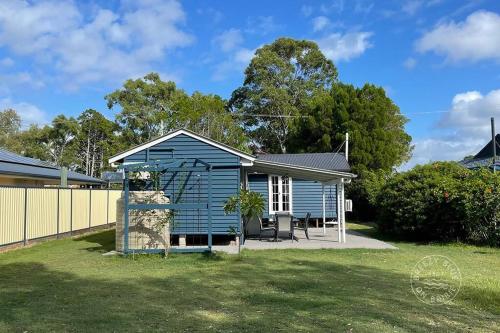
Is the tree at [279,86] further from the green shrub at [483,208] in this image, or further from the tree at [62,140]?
the green shrub at [483,208]

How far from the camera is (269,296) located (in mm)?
6691

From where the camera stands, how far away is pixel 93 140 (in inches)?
2016

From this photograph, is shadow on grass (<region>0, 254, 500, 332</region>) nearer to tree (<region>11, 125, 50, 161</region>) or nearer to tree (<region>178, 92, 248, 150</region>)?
tree (<region>178, 92, 248, 150</region>)

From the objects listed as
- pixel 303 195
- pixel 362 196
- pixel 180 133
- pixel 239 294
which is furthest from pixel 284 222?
pixel 362 196

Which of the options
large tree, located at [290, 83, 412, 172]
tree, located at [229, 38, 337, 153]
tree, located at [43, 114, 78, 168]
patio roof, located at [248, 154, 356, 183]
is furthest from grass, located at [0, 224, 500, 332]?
tree, located at [43, 114, 78, 168]

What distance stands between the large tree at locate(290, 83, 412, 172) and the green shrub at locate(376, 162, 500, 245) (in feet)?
40.8

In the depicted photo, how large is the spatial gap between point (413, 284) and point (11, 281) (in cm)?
676

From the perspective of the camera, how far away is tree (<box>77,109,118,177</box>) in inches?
1874

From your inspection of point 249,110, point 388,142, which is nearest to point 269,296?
point 388,142

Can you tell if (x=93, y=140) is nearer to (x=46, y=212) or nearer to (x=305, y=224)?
(x=46, y=212)

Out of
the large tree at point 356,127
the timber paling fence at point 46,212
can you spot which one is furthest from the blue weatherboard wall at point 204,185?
the large tree at point 356,127

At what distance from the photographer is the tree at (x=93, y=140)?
47.6m

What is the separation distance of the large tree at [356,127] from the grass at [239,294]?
Result: 1751 cm

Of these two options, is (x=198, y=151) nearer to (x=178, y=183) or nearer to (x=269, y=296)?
(x=178, y=183)
